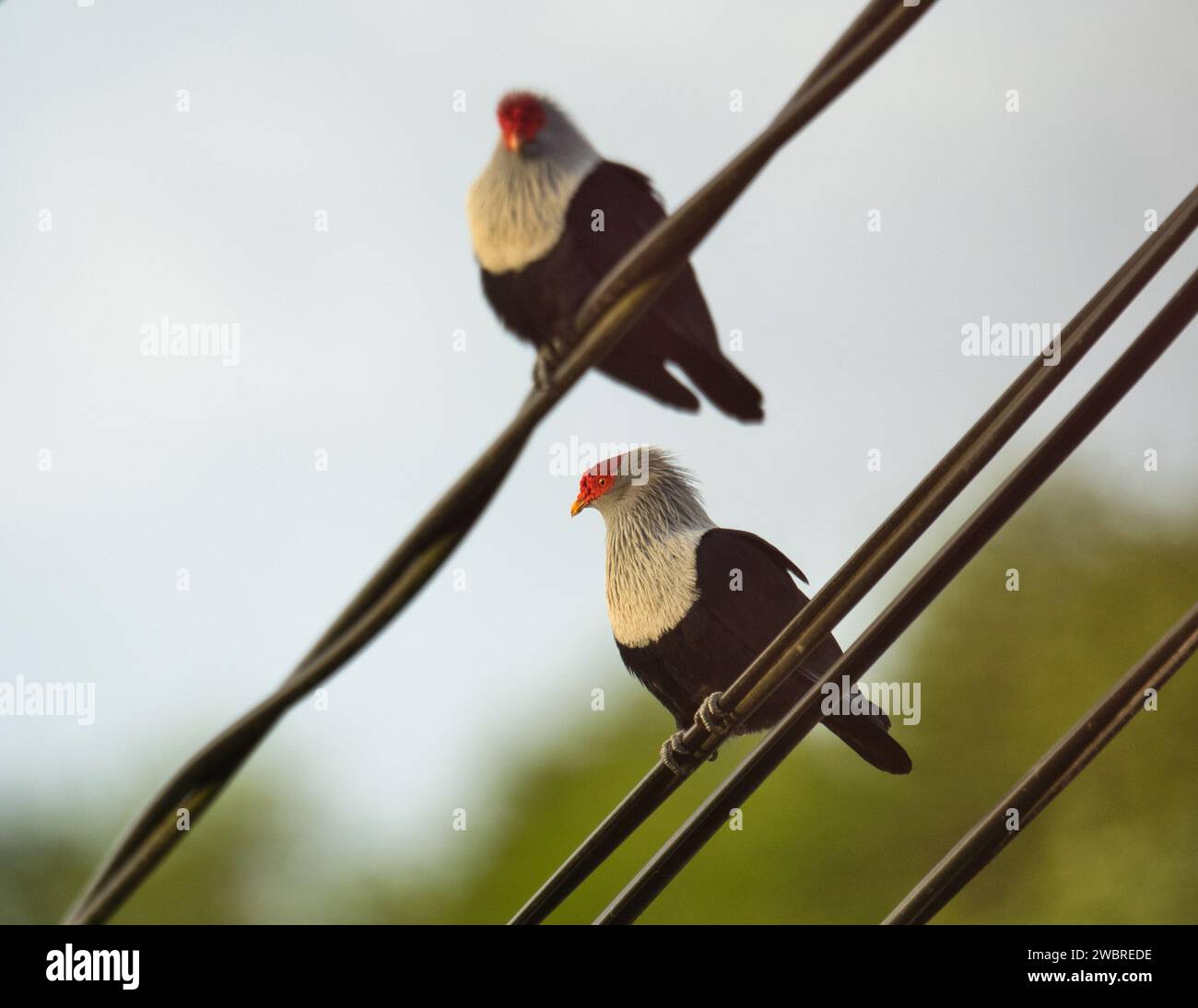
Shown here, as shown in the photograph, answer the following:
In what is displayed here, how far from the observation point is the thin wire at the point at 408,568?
1.70 m

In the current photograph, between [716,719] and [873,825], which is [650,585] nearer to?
[716,719]

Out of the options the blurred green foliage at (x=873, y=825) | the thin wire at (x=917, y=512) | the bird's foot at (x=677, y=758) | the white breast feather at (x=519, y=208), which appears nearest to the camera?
the thin wire at (x=917, y=512)

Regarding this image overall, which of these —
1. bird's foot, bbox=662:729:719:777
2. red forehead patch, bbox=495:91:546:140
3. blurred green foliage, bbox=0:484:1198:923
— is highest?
red forehead patch, bbox=495:91:546:140

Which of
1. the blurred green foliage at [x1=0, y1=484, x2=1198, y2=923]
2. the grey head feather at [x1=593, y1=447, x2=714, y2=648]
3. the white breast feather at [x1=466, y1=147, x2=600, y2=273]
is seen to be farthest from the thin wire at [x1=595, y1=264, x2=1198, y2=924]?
the blurred green foliage at [x1=0, y1=484, x2=1198, y2=923]

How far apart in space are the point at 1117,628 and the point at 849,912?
5271 mm

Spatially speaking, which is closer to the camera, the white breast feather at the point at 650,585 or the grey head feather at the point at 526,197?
the grey head feather at the point at 526,197

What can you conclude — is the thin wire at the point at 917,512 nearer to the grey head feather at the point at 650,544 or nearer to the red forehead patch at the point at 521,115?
the grey head feather at the point at 650,544

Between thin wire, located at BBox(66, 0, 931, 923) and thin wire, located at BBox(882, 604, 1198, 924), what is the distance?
1.07m

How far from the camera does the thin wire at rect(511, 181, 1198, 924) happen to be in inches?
83.2

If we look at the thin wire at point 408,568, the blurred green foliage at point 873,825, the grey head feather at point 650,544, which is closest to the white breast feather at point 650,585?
the grey head feather at point 650,544

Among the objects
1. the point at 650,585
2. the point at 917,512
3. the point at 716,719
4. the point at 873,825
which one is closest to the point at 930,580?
the point at 917,512

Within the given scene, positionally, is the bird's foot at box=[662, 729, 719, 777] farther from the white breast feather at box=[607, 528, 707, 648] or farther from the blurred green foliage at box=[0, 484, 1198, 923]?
the blurred green foliage at box=[0, 484, 1198, 923]

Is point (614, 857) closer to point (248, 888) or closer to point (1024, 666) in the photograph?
point (248, 888)

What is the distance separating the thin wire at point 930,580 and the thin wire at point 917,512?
0.17ft
